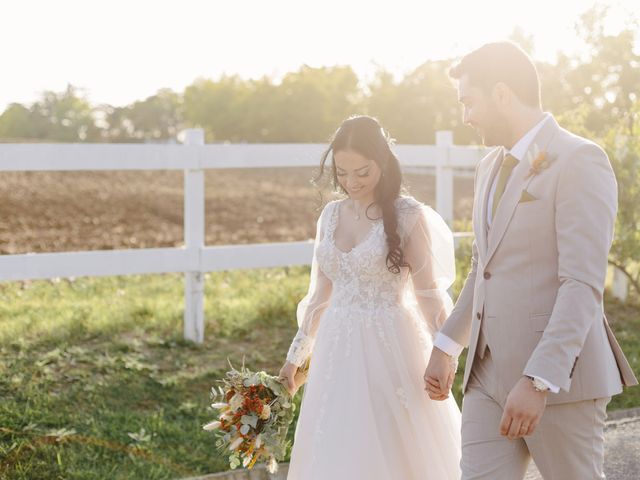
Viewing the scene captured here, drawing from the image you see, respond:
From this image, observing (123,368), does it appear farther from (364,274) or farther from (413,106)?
(413,106)

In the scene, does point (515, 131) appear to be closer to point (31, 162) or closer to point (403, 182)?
point (403, 182)

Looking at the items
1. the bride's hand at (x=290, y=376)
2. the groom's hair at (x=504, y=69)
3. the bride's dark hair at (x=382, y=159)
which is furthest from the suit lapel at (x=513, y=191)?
the bride's hand at (x=290, y=376)

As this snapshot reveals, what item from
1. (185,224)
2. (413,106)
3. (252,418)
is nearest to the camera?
(252,418)

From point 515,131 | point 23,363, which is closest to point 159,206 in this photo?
point 23,363

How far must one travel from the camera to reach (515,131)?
124 inches

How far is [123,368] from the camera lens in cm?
682

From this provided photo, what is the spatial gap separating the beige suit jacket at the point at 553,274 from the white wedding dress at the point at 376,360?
0.98 metres

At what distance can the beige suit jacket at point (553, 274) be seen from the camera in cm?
290

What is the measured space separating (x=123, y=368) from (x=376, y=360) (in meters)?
3.03

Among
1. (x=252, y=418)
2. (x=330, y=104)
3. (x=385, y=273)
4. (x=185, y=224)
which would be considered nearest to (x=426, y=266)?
(x=385, y=273)

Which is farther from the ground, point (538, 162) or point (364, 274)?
point (538, 162)

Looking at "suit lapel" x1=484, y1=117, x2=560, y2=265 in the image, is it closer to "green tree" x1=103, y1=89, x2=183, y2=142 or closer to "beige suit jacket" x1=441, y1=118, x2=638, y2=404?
"beige suit jacket" x1=441, y1=118, x2=638, y2=404

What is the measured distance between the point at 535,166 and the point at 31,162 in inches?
185

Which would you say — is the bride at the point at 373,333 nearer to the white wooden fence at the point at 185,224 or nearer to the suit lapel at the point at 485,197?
the suit lapel at the point at 485,197
